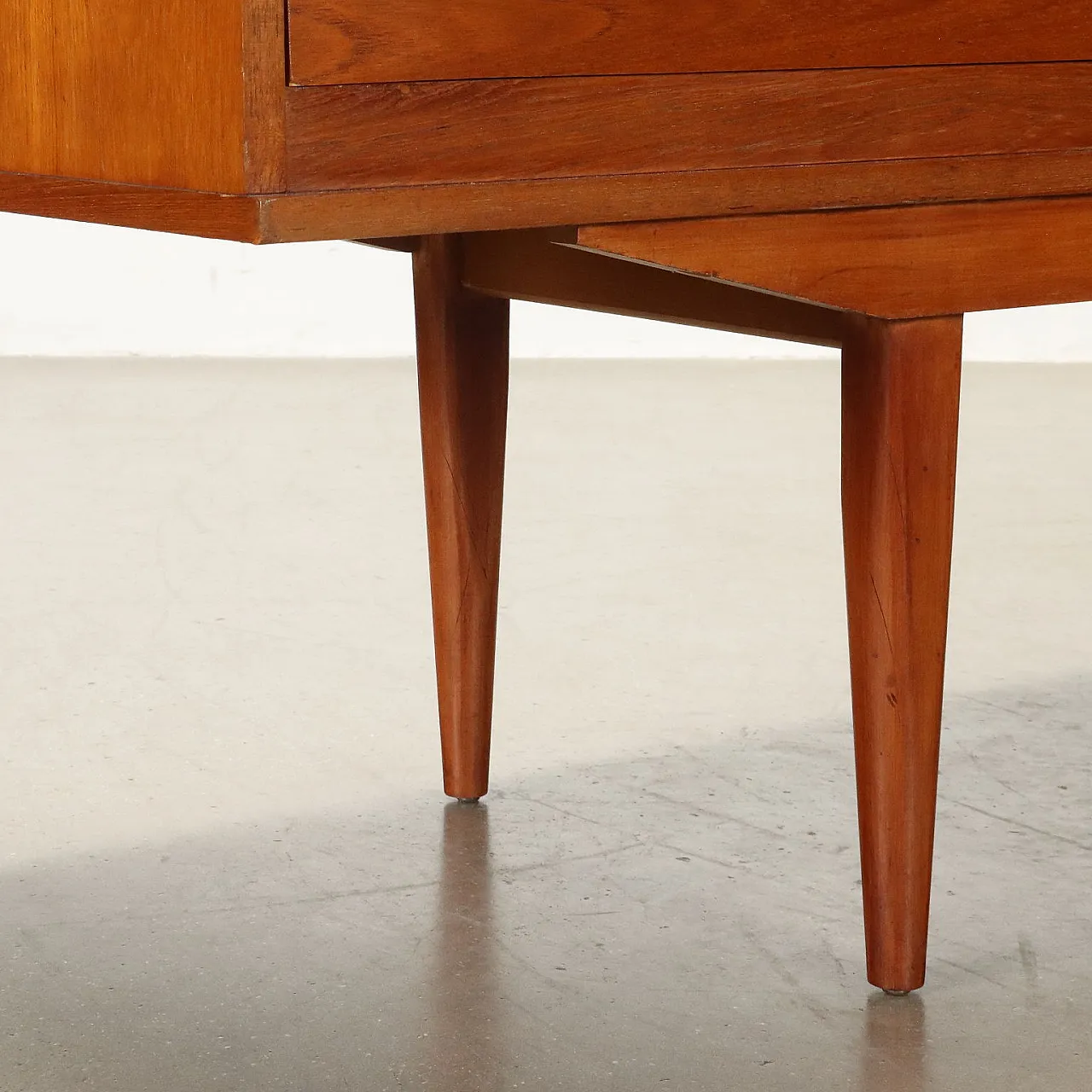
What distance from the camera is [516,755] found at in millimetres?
1806

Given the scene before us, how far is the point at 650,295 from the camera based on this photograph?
1.32 metres

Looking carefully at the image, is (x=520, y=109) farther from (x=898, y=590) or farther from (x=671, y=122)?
(x=898, y=590)

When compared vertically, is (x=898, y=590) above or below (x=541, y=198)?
below

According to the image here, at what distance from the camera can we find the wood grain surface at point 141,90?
2.88 feet

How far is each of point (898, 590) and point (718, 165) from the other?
0.33 meters

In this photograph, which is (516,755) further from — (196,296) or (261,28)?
(196,296)

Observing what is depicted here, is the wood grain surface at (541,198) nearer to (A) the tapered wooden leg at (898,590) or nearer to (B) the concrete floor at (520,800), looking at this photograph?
(A) the tapered wooden leg at (898,590)

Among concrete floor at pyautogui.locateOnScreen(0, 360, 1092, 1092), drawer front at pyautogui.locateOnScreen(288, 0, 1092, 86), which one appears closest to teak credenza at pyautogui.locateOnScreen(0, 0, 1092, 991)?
drawer front at pyautogui.locateOnScreen(288, 0, 1092, 86)

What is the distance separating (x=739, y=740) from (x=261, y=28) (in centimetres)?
110

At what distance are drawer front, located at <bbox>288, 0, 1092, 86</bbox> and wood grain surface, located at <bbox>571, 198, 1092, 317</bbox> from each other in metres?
0.09

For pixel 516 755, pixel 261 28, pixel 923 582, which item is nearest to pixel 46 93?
pixel 261 28

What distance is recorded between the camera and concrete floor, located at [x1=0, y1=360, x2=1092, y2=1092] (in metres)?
1.22

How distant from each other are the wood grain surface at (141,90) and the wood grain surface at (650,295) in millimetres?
312

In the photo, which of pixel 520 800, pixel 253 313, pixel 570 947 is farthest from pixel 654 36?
pixel 253 313
